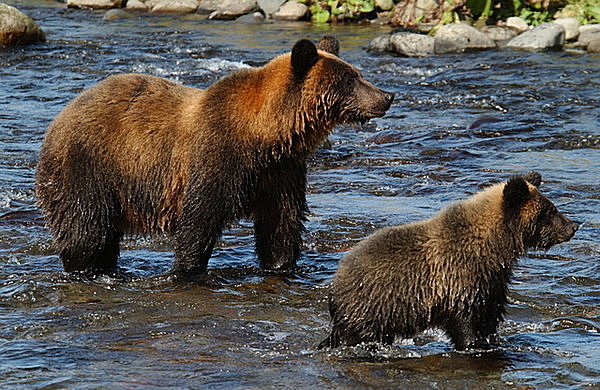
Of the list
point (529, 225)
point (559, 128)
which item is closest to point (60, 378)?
point (529, 225)

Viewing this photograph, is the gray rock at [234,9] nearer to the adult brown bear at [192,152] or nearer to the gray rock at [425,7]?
the gray rock at [425,7]

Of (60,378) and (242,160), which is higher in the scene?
(242,160)

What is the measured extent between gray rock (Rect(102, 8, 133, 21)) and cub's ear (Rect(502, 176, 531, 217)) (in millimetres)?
20194

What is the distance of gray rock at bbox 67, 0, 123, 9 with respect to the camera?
2753 cm

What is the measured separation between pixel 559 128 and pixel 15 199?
7365 millimetres

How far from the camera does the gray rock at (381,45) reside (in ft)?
66.7

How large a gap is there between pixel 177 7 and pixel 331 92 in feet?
63.5

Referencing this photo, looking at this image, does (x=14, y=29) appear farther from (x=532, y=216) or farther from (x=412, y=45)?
(x=532, y=216)

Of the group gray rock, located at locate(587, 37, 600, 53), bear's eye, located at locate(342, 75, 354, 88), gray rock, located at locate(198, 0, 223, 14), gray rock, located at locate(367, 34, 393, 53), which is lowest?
gray rock, located at locate(367, 34, 393, 53)

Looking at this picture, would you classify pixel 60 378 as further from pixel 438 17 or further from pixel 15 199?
pixel 438 17

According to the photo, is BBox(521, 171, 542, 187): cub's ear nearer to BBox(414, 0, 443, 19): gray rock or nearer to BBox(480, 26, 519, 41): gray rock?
BBox(480, 26, 519, 41): gray rock

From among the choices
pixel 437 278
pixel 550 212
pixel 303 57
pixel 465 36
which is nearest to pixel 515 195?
pixel 550 212

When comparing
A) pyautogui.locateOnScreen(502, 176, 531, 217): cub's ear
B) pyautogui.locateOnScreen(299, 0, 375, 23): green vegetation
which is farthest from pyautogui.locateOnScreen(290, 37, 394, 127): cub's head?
pyautogui.locateOnScreen(299, 0, 375, 23): green vegetation

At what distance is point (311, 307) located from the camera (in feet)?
25.8
